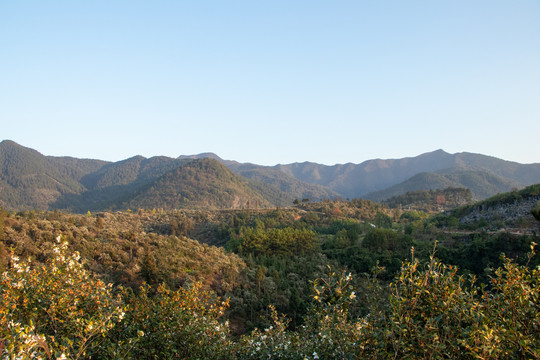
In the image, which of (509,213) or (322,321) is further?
(509,213)

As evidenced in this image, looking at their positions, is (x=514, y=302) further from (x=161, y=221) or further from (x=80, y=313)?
(x=161, y=221)

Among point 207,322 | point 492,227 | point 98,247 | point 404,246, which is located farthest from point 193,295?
point 492,227

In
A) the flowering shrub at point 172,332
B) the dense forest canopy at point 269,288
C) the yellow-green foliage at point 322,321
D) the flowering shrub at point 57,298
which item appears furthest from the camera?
the flowering shrub at point 172,332

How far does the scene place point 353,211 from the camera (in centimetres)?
8725

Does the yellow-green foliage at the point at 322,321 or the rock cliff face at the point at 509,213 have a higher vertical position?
the yellow-green foliage at the point at 322,321

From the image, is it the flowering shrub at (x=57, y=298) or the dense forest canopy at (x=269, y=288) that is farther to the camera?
the flowering shrub at (x=57, y=298)

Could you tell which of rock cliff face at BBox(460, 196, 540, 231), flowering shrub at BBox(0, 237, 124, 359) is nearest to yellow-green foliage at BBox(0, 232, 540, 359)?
flowering shrub at BBox(0, 237, 124, 359)

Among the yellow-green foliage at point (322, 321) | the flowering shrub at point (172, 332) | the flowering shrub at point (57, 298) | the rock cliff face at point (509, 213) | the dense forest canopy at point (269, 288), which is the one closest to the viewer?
the yellow-green foliage at point (322, 321)

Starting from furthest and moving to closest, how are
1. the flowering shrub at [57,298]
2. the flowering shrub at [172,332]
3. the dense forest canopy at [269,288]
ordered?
the flowering shrub at [172,332]
the flowering shrub at [57,298]
the dense forest canopy at [269,288]

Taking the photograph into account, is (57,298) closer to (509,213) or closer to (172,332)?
(172,332)

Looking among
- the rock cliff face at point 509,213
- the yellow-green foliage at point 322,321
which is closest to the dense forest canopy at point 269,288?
the yellow-green foliage at point 322,321

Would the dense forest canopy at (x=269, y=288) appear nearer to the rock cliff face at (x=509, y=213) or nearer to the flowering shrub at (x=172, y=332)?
the flowering shrub at (x=172, y=332)

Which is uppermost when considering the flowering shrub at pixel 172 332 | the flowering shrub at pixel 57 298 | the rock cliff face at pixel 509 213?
the flowering shrub at pixel 57 298

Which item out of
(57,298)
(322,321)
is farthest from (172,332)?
(322,321)
